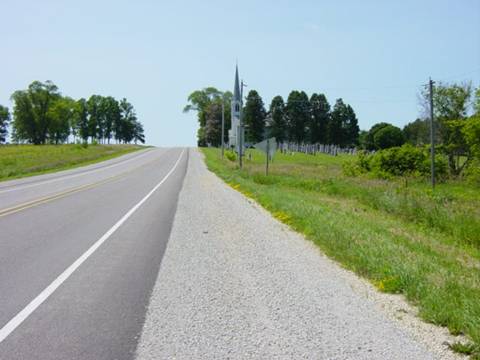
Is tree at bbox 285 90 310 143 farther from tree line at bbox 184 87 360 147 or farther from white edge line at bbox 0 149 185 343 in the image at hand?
white edge line at bbox 0 149 185 343

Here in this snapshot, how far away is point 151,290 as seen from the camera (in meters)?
5.97

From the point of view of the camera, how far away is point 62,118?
4717 inches

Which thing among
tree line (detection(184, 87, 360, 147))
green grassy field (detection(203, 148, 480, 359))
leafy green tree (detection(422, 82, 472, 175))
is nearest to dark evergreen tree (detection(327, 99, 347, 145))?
tree line (detection(184, 87, 360, 147))

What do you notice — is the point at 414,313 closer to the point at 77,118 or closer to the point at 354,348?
the point at 354,348

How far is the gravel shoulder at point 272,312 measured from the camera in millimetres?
4191

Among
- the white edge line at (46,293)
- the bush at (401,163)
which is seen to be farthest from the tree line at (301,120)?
the white edge line at (46,293)

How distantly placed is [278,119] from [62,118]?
185ft

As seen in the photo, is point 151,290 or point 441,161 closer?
point 151,290

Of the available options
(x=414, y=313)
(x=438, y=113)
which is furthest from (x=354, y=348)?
(x=438, y=113)

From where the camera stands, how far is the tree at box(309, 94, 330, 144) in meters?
109

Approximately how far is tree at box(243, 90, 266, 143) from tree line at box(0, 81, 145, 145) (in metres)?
39.6

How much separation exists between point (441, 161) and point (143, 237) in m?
38.2

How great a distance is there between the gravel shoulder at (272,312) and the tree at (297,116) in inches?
4062

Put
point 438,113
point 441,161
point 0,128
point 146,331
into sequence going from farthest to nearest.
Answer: point 0,128, point 438,113, point 441,161, point 146,331
